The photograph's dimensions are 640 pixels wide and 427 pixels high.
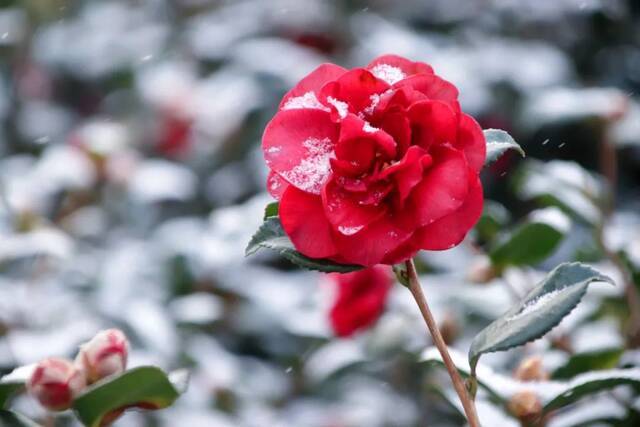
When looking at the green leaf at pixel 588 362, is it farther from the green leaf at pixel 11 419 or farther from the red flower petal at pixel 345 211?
the green leaf at pixel 11 419

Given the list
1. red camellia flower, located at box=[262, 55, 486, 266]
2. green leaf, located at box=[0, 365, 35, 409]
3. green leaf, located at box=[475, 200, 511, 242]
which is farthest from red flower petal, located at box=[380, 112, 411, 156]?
green leaf, located at box=[475, 200, 511, 242]

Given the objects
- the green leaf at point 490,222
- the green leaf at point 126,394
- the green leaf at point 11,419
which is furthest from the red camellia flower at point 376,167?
the green leaf at point 490,222

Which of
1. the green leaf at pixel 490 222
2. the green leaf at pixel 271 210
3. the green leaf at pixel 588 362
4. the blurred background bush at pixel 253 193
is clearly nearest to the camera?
the green leaf at pixel 271 210

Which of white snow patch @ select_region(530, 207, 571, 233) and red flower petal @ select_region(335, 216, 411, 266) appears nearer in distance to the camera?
red flower petal @ select_region(335, 216, 411, 266)

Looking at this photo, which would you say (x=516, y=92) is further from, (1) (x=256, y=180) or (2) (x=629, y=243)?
(2) (x=629, y=243)

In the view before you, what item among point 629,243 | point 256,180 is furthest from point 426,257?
point 256,180

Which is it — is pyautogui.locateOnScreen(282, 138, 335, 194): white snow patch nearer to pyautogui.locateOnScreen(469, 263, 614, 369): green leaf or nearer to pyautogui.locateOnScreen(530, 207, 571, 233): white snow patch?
pyautogui.locateOnScreen(469, 263, 614, 369): green leaf
